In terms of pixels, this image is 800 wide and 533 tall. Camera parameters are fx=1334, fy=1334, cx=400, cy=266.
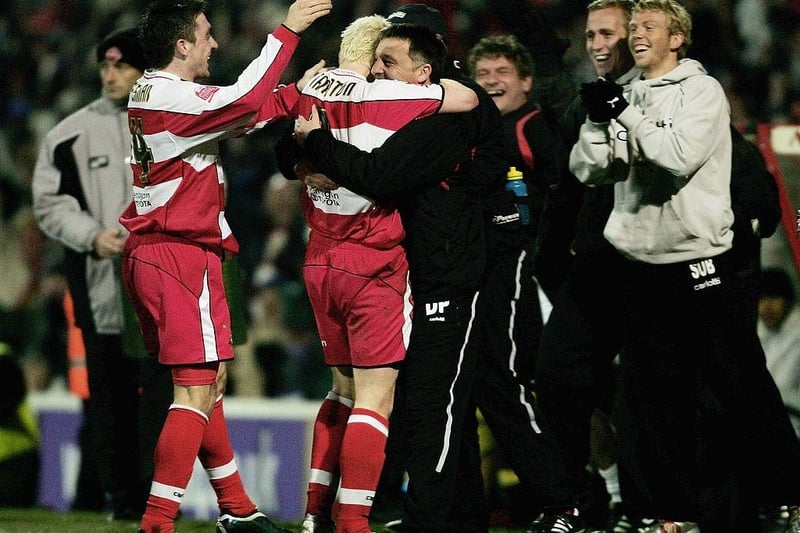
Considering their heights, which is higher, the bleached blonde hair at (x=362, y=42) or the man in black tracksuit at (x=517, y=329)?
the bleached blonde hair at (x=362, y=42)

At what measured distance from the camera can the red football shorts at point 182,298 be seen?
4.70 metres

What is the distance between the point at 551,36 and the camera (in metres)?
6.57

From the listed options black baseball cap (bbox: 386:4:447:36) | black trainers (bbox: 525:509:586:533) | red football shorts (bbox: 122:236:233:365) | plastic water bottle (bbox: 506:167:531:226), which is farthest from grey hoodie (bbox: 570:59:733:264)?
red football shorts (bbox: 122:236:233:365)

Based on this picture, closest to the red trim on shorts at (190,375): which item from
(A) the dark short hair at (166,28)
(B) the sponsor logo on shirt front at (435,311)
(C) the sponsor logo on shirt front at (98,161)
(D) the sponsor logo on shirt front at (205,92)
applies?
(B) the sponsor logo on shirt front at (435,311)

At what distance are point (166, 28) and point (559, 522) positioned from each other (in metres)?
2.32

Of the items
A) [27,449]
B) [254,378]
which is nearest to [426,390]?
[27,449]

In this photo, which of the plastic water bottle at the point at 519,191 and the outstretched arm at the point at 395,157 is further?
the plastic water bottle at the point at 519,191

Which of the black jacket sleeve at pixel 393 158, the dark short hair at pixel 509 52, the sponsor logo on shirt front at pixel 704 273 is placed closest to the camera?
the black jacket sleeve at pixel 393 158

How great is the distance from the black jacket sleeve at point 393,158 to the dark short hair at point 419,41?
210 mm

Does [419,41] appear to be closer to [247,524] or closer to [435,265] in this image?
[435,265]

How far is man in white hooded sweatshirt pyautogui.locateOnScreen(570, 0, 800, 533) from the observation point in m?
4.78

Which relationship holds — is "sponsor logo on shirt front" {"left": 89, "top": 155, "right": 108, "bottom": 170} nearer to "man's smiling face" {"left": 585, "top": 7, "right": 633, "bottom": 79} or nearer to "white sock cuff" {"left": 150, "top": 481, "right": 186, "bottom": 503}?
"white sock cuff" {"left": 150, "top": 481, "right": 186, "bottom": 503}

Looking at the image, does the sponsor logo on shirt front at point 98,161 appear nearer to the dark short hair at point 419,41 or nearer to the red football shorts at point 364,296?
the red football shorts at point 364,296

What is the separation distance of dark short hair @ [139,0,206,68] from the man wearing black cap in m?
1.65
